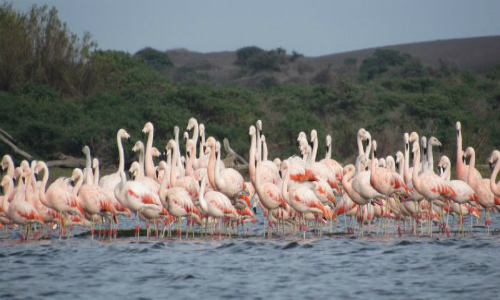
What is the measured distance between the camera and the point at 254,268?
1095 centimetres

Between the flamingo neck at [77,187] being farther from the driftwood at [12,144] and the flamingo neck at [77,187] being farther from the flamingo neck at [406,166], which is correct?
the driftwood at [12,144]

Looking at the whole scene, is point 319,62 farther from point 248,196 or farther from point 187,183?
point 187,183

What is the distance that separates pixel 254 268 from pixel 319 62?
67.8m

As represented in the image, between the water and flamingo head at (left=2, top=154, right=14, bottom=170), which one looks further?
flamingo head at (left=2, top=154, right=14, bottom=170)

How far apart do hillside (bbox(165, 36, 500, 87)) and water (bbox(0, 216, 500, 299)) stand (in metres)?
46.3

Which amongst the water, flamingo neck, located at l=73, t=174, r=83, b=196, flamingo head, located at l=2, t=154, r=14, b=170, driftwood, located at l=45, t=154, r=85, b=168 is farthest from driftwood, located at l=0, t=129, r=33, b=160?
the water

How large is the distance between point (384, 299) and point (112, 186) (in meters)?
5.85

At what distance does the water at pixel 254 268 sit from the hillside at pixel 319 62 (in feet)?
152

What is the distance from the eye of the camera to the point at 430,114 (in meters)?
30.4

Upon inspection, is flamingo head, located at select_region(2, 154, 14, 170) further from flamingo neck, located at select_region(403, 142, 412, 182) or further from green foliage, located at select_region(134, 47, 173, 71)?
green foliage, located at select_region(134, 47, 173, 71)

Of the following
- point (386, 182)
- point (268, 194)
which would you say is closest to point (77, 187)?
point (268, 194)

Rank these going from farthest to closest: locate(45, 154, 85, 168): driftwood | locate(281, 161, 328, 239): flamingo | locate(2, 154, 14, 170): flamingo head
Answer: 1. locate(45, 154, 85, 168): driftwood
2. locate(2, 154, 14, 170): flamingo head
3. locate(281, 161, 328, 239): flamingo

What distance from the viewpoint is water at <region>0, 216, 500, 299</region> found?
9.63 metres

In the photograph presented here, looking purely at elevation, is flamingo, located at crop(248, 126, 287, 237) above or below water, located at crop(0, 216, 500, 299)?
above
